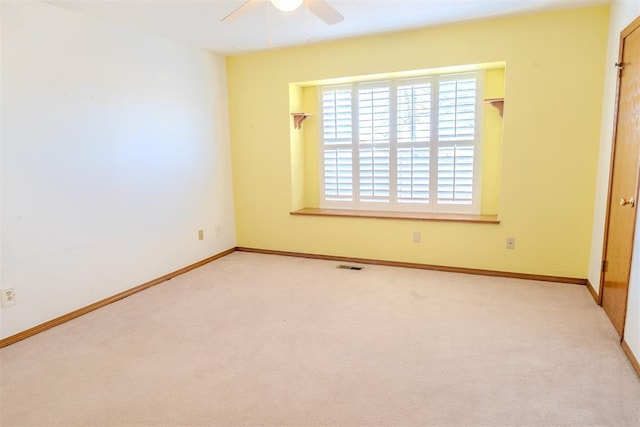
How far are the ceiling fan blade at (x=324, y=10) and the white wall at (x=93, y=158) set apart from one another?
1932 mm

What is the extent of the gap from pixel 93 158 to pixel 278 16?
75.0 inches

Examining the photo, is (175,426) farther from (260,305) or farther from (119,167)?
(119,167)

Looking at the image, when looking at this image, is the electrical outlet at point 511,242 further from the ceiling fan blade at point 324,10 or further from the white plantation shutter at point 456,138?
the ceiling fan blade at point 324,10

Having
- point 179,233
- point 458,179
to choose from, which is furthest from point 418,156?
point 179,233

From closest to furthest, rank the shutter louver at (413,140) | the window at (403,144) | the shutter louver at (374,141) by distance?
the window at (403,144), the shutter louver at (413,140), the shutter louver at (374,141)

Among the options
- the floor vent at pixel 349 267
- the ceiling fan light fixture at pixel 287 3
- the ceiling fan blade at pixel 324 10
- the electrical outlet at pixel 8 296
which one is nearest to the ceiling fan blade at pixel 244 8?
the ceiling fan light fixture at pixel 287 3

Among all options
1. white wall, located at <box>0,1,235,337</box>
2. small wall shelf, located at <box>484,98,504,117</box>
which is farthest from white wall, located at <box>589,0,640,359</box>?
white wall, located at <box>0,1,235,337</box>

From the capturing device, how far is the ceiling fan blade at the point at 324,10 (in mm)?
2270

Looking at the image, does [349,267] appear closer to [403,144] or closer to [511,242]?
[403,144]

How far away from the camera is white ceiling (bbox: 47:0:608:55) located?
291cm

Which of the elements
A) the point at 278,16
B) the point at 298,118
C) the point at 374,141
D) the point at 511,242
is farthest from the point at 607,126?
the point at 298,118

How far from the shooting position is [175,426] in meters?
1.77

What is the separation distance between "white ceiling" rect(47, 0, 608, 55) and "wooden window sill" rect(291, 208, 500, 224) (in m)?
1.84

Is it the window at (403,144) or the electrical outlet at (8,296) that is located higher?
the window at (403,144)
